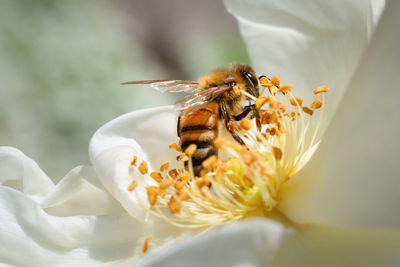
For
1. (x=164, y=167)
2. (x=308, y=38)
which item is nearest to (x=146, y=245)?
(x=164, y=167)

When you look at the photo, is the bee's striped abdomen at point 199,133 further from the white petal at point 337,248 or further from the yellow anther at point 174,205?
the white petal at point 337,248

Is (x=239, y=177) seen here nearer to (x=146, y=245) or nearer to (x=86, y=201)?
(x=146, y=245)

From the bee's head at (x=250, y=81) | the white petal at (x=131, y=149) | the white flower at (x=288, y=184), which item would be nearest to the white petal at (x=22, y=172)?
the white flower at (x=288, y=184)

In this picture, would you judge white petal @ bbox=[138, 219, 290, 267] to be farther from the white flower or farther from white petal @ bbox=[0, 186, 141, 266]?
white petal @ bbox=[0, 186, 141, 266]

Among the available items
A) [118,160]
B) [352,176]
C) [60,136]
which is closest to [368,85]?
[352,176]

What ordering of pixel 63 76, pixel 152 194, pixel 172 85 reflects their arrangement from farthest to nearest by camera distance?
pixel 63 76 < pixel 172 85 < pixel 152 194

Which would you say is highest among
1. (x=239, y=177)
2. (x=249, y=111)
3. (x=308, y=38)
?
(x=308, y=38)

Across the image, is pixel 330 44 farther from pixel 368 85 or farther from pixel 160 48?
pixel 160 48
